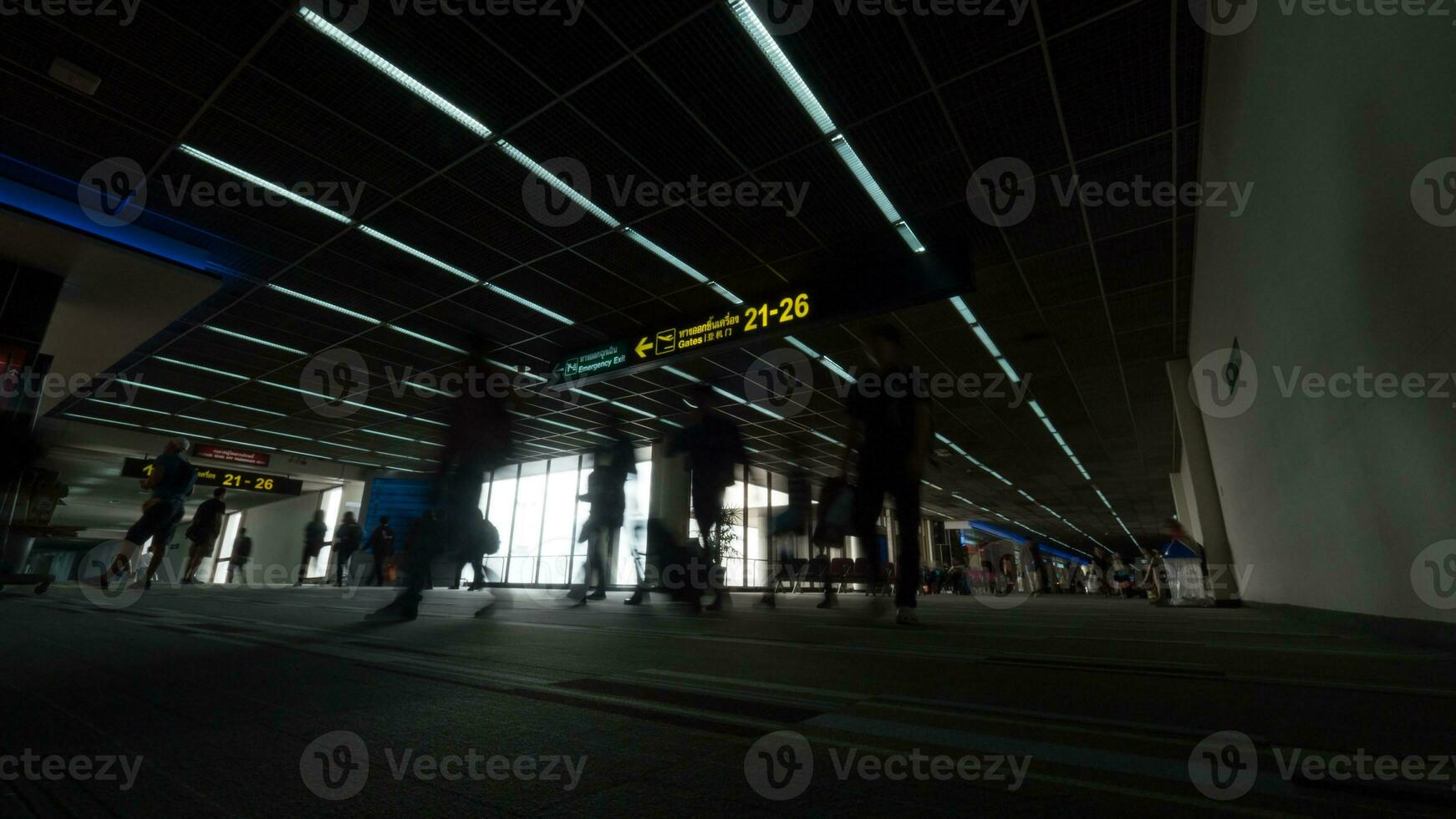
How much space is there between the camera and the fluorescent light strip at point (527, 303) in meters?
7.28

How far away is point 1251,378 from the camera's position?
4832 millimetres

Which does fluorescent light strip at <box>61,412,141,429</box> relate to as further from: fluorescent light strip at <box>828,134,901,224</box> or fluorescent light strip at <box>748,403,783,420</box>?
fluorescent light strip at <box>828,134,901,224</box>

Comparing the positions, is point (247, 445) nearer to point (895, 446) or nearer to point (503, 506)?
point (503, 506)

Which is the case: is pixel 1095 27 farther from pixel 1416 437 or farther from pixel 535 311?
pixel 535 311

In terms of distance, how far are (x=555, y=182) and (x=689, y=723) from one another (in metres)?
5.39

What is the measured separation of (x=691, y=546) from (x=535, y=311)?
439 centimetres

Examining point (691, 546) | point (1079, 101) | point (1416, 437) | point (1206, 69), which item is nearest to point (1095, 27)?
point (1079, 101)

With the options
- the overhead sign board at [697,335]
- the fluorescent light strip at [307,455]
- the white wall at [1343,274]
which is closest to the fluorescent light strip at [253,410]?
the fluorescent light strip at [307,455]

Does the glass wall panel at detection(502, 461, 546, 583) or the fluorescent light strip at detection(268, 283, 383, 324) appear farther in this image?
the glass wall panel at detection(502, 461, 546, 583)

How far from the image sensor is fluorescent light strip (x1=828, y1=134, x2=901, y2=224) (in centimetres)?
486

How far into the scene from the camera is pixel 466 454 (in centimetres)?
335

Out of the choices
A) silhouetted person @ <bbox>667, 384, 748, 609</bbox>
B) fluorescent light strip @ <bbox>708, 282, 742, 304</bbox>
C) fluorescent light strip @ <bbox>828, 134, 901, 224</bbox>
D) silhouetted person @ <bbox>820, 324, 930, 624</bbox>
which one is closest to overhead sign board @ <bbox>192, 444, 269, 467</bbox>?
fluorescent light strip @ <bbox>708, 282, 742, 304</bbox>

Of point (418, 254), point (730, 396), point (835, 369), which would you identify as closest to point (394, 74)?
point (418, 254)

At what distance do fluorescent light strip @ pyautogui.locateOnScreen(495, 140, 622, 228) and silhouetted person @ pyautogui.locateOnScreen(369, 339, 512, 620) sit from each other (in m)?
2.41
